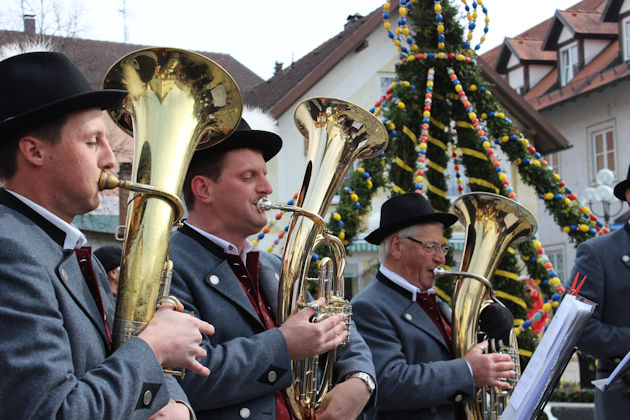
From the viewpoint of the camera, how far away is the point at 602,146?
25.8 metres

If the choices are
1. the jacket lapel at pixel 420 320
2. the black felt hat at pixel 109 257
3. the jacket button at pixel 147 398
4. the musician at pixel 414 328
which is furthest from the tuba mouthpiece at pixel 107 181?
the black felt hat at pixel 109 257

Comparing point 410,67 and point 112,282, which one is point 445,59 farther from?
point 112,282

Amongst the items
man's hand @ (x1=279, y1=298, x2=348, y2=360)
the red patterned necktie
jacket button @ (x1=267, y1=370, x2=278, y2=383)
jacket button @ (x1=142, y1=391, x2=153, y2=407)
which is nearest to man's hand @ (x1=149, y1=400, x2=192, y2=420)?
jacket button @ (x1=142, y1=391, x2=153, y2=407)

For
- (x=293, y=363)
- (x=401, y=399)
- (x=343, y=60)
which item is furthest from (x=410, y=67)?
(x=343, y=60)

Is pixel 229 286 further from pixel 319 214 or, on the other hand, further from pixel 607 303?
pixel 607 303

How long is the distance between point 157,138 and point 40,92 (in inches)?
17.2

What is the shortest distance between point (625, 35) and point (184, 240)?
2534cm

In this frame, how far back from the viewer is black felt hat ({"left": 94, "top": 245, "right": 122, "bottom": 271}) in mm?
5277

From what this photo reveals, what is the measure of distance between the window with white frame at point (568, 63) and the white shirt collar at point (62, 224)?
28.2 metres

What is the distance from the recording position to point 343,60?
20.5 metres

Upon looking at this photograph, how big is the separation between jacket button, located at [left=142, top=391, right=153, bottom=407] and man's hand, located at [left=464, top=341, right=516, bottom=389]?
242 cm

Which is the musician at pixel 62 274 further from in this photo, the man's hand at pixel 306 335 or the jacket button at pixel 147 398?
the man's hand at pixel 306 335

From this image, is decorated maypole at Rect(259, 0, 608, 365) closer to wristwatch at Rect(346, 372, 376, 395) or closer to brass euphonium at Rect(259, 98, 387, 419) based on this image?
brass euphonium at Rect(259, 98, 387, 419)

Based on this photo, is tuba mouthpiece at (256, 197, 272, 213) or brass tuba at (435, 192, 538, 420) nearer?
tuba mouthpiece at (256, 197, 272, 213)
